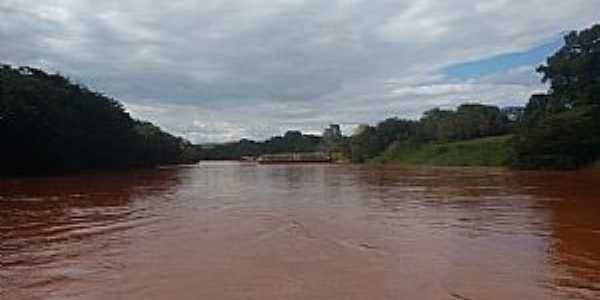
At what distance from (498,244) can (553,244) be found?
1066mm

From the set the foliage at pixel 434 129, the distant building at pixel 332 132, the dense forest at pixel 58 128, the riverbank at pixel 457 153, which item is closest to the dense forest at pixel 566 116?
the riverbank at pixel 457 153

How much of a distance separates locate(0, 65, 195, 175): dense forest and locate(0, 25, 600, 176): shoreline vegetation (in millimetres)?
80

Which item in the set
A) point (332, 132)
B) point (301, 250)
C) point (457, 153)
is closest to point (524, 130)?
point (457, 153)

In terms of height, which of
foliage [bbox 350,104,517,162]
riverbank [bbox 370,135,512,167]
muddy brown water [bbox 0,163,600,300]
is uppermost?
foliage [bbox 350,104,517,162]

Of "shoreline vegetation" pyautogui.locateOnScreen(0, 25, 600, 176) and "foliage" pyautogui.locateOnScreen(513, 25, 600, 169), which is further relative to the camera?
"foliage" pyautogui.locateOnScreen(513, 25, 600, 169)

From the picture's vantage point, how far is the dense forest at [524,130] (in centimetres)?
5519

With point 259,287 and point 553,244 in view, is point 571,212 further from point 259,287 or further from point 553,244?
point 259,287

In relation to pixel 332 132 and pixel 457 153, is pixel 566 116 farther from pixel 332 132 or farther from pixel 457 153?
pixel 332 132

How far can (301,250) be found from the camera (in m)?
13.2

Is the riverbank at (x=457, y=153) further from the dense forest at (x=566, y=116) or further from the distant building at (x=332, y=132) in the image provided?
the distant building at (x=332, y=132)

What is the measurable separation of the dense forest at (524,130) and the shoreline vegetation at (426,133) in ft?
0.30

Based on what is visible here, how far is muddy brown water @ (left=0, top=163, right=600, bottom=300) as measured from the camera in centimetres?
948

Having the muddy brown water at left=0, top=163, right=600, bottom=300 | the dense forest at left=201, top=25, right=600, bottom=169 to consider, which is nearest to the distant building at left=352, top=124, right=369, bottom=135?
the dense forest at left=201, top=25, right=600, bottom=169

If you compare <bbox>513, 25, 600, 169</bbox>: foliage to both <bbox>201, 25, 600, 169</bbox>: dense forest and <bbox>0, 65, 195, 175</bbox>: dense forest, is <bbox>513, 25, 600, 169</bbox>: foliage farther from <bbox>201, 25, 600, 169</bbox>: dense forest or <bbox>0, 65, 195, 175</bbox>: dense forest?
<bbox>0, 65, 195, 175</bbox>: dense forest
